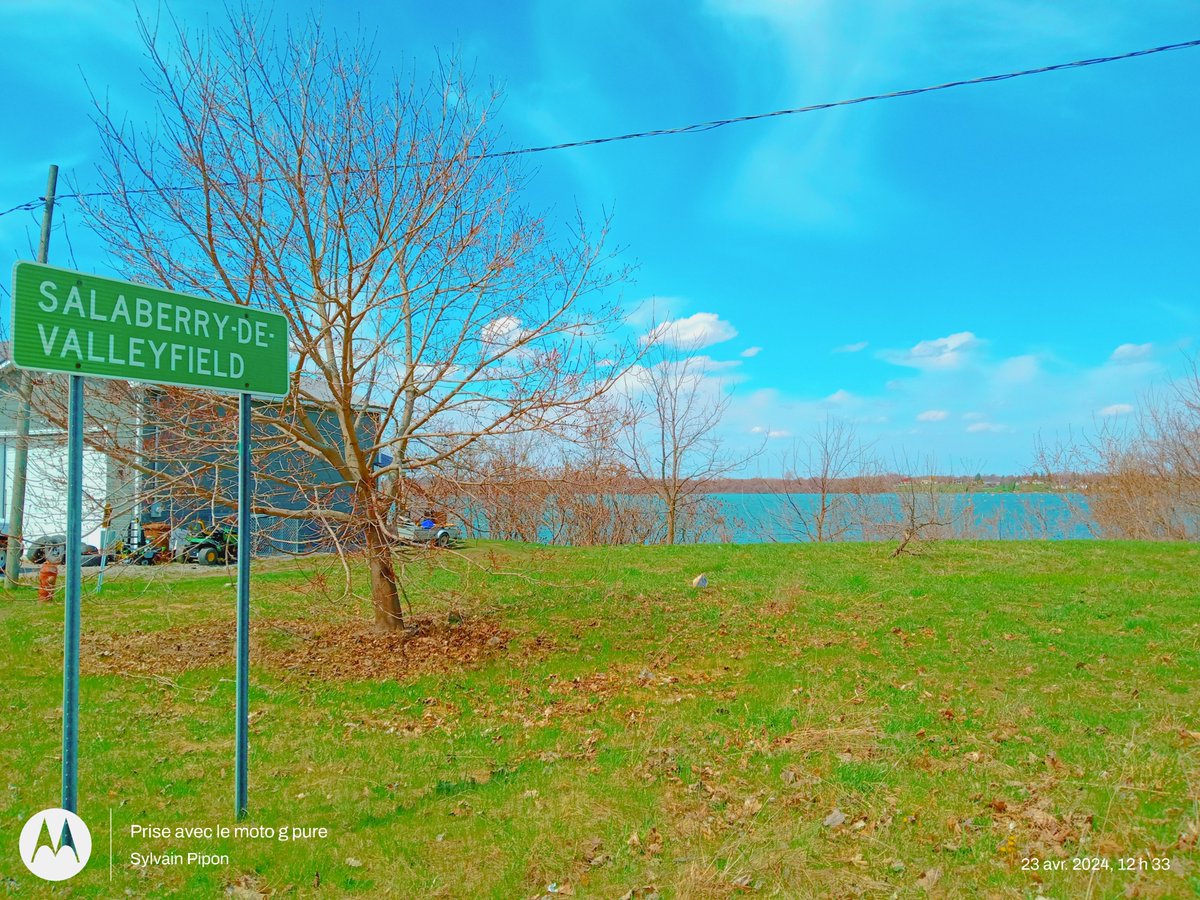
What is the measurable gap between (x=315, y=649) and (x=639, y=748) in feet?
15.3

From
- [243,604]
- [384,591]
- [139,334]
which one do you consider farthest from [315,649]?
[139,334]

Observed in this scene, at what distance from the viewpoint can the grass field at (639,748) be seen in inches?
137

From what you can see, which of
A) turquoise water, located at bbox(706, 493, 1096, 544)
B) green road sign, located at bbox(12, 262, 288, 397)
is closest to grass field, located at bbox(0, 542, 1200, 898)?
green road sign, located at bbox(12, 262, 288, 397)

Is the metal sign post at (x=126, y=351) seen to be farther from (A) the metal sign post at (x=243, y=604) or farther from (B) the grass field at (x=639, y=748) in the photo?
(B) the grass field at (x=639, y=748)

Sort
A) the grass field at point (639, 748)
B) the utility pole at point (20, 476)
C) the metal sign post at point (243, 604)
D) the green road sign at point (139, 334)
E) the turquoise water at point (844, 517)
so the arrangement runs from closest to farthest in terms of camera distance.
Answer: the green road sign at point (139, 334) → the grass field at point (639, 748) → the metal sign post at point (243, 604) → the utility pole at point (20, 476) → the turquoise water at point (844, 517)

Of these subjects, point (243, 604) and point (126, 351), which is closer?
point (126, 351)

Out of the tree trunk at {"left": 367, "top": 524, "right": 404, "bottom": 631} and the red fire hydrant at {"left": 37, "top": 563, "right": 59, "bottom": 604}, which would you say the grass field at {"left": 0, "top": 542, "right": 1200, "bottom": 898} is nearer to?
the tree trunk at {"left": 367, "top": 524, "right": 404, "bottom": 631}

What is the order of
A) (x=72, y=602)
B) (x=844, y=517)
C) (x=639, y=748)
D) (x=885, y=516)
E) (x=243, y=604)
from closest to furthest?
(x=72, y=602) → (x=243, y=604) → (x=639, y=748) → (x=885, y=516) → (x=844, y=517)

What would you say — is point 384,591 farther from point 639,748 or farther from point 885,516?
point 885,516

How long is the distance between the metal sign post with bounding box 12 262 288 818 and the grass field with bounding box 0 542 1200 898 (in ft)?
3.15

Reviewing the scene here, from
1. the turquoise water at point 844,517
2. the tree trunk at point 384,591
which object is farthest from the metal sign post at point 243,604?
the turquoise water at point 844,517

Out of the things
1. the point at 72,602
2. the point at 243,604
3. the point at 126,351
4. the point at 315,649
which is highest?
the point at 126,351

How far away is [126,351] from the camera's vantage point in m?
3.46

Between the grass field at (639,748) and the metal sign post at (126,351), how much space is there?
0.96m
